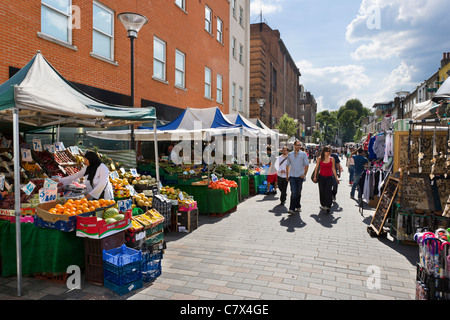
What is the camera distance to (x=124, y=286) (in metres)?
3.96

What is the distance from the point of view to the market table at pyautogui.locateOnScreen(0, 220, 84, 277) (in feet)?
14.3

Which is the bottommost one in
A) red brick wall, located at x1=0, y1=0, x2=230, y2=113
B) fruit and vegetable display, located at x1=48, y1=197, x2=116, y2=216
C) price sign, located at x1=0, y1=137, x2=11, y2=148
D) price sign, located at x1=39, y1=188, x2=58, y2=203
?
fruit and vegetable display, located at x1=48, y1=197, x2=116, y2=216

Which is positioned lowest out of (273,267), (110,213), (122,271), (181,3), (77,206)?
(273,267)

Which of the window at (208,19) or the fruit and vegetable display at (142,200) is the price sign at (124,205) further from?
the window at (208,19)

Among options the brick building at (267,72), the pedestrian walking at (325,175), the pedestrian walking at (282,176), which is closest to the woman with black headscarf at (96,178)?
the pedestrian walking at (325,175)

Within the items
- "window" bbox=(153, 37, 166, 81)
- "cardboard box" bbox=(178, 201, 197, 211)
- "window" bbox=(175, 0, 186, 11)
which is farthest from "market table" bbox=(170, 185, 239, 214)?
"window" bbox=(175, 0, 186, 11)

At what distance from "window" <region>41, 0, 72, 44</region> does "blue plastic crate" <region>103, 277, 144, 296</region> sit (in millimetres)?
7484

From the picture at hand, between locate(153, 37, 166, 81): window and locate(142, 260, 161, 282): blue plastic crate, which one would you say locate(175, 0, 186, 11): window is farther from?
locate(142, 260, 161, 282): blue plastic crate

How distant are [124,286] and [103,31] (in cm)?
941

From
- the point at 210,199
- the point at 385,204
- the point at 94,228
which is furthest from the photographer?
the point at 210,199

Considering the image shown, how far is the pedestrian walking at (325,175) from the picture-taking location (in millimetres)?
8734

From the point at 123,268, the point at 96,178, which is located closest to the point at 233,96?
the point at 96,178

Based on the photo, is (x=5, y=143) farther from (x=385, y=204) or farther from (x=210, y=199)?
(x=385, y=204)
